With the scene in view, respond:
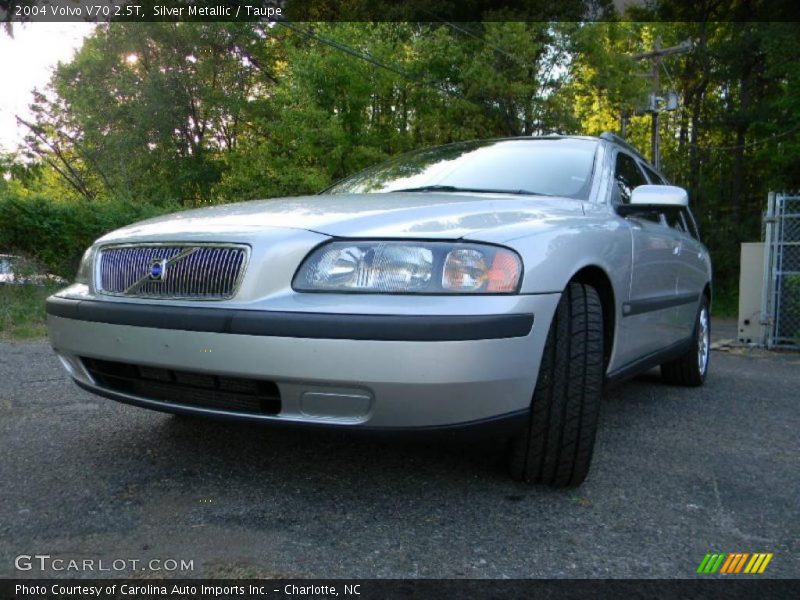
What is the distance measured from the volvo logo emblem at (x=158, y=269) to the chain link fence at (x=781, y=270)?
22.9 ft

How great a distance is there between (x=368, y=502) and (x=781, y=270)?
6822 millimetres

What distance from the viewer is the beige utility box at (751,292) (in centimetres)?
803

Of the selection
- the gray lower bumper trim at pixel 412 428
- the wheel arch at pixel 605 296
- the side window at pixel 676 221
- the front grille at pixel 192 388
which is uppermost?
the side window at pixel 676 221

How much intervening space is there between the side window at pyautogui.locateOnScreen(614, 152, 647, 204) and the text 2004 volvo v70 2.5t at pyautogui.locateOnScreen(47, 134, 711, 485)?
0.69 meters

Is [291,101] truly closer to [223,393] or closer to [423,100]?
[423,100]

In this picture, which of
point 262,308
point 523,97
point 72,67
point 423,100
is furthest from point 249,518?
point 72,67

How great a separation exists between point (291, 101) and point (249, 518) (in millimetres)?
17855

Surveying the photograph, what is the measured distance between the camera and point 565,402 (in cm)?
227

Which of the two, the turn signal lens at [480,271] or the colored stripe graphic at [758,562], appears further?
the turn signal lens at [480,271]

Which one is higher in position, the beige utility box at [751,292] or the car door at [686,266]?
the car door at [686,266]

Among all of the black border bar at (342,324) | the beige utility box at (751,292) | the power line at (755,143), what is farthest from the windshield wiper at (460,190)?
the power line at (755,143)

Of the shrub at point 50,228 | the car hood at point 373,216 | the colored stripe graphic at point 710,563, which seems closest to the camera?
the colored stripe graphic at point 710,563

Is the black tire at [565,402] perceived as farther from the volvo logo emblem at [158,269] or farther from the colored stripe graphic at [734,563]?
the volvo logo emblem at [158,269]

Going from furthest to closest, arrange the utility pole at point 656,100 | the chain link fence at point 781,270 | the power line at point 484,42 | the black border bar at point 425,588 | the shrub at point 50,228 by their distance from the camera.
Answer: the power line at point 484,42 < the utility pole at point 656,100 < the shrub at point 50,228 < the chain link fence at point 781,270 < the black border bar at point 425,588
